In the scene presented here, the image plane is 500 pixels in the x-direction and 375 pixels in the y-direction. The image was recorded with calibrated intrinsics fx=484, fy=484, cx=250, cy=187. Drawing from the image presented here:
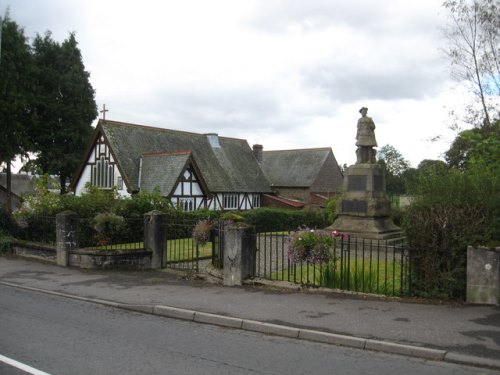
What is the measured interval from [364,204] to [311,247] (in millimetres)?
8272

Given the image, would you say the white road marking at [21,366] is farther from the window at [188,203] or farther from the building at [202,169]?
the window at [188,203]

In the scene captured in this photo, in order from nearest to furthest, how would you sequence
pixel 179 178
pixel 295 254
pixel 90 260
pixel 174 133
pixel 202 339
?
pixel 202 339, pixel 295 254, pixel 90 260, pixel 179 178, pixel 174 133

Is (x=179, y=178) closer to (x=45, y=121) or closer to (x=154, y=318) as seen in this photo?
(x=45, y=121)

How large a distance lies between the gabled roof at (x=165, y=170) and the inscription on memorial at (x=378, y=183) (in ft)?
62.9

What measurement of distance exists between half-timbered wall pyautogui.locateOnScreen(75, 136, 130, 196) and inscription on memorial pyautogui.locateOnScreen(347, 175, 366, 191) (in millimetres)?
22697

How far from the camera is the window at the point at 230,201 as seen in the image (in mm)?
42281

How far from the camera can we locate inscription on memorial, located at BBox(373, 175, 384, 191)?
18067mm

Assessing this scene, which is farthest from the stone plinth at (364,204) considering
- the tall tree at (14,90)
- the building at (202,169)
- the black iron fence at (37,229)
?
the tall tree at (14,90)

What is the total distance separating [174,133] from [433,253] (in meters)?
37.7

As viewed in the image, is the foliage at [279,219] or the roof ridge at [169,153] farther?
the roof ridge at [169,153]

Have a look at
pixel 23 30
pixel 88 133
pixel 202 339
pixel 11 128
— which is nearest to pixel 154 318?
pixel 202 339

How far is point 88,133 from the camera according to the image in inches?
1854

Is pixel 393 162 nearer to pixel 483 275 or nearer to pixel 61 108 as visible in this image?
pixel 61 108

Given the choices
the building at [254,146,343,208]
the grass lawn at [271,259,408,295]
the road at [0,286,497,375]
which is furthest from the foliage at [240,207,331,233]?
the road at [0,286,497,375]
